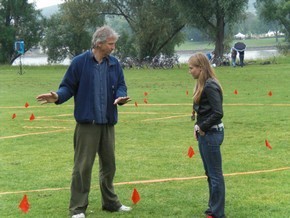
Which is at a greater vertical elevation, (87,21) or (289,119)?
(87,21)

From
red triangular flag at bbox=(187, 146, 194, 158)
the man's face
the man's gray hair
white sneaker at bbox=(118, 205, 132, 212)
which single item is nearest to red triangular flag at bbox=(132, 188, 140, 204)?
white sneaker at bbox=(118, 205, 132, 212)

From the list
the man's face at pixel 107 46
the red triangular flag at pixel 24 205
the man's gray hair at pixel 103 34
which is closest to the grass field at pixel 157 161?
the red triangular flag at pixel 24 205

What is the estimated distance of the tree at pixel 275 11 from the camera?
57281 millimetres

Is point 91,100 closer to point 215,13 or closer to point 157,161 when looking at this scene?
point 157,161

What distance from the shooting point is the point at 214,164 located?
6.33 metres

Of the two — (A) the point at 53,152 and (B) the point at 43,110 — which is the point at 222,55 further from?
(A) the point at 53,152

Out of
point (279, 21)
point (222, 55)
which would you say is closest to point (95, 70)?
point (222, 55)

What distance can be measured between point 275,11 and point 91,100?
53733mm

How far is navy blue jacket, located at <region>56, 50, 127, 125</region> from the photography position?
661 centimetres

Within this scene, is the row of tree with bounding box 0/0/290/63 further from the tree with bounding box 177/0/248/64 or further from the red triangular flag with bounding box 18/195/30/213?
the red triangular flag with bounding box 18/195/30/213

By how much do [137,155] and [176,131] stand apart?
9.34 ft

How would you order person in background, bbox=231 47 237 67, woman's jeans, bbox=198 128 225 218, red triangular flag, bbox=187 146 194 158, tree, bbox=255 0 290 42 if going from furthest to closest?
tree, bbox=255 0 290 42 < person in background, bbox=231 47 237 67 < red triangular flag, bbox=187 146 194 158 < woman's jeans, bbox=198 128 225 218

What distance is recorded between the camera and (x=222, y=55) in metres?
46.9

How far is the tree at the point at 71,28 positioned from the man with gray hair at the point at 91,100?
46.6m
